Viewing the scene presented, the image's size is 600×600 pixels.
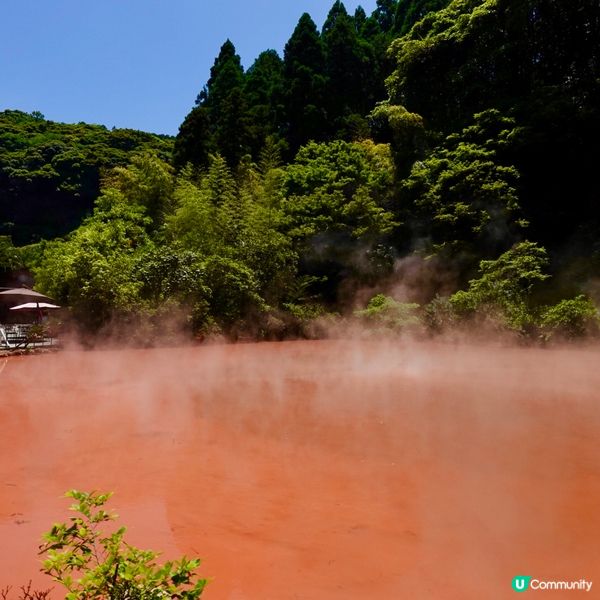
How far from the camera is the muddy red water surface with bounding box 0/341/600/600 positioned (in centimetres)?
280

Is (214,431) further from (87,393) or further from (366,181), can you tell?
(366,181)

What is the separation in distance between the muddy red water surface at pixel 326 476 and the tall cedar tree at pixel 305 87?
74.6ft

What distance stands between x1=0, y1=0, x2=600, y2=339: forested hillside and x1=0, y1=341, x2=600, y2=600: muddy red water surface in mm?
6218

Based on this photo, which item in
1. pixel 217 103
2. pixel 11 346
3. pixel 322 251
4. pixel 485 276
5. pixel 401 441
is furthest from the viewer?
pixel 217 103

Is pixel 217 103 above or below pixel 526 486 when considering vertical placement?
above

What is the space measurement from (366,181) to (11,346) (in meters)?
13.4

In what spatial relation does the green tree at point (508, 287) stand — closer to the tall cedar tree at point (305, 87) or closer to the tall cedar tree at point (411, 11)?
the tall cedar tree at point (305, 87)

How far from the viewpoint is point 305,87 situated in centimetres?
2950

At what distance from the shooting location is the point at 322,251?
60.7 ft

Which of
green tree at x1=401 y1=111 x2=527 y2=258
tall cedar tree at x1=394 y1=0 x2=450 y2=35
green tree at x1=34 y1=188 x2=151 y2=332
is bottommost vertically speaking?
green tree at x1=34 y1=188 x2=151 y2=332

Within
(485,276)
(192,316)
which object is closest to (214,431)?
(192,316)

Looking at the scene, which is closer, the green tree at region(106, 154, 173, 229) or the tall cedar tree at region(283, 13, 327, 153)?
the green tree at region(106, 154, 173, 229)

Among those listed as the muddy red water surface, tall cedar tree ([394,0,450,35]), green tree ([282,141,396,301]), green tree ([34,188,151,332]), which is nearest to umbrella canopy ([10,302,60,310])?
green tree ([34,188,151,332])

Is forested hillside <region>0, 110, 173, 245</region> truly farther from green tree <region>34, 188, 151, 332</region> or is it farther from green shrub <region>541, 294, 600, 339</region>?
green shrub <region>541, 294, 600, 339</region>
